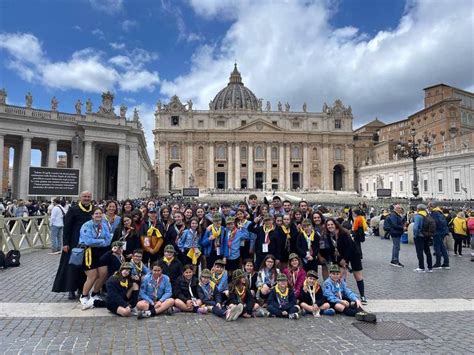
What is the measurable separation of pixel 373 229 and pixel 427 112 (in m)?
54.2

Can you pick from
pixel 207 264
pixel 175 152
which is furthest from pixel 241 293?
pixel 175 152

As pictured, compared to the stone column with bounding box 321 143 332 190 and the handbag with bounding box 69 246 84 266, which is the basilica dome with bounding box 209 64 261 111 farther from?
the handbag with bounding box 69 246 84 266

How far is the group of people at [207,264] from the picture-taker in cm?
565

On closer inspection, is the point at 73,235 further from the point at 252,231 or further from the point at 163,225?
the point at 252,231

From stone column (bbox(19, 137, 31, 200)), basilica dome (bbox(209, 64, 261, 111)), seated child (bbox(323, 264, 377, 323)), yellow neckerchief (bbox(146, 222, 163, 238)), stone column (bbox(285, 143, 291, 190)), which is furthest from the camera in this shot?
basilica dome (bbox(209, 64, 261, 111))

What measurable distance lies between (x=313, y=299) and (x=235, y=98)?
298 feet

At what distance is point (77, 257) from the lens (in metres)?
5.99

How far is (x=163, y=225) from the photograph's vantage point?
23.7ft

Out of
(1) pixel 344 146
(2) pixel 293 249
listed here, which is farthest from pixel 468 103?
(2) pixel 293 249

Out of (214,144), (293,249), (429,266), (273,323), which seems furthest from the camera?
(214,144)

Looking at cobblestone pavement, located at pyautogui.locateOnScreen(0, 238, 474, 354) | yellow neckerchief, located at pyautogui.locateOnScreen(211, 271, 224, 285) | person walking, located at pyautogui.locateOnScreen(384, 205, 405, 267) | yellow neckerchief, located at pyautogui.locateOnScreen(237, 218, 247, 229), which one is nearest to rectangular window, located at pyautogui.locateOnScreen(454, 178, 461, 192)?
person walking, located at pyautogui.locateOnScreen(384, 205, 405, 267)

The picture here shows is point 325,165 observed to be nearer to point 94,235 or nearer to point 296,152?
point 296,152

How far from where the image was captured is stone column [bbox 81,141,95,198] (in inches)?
1061

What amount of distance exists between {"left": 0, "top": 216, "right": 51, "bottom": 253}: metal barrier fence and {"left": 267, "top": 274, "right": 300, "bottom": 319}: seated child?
8.64 meters
